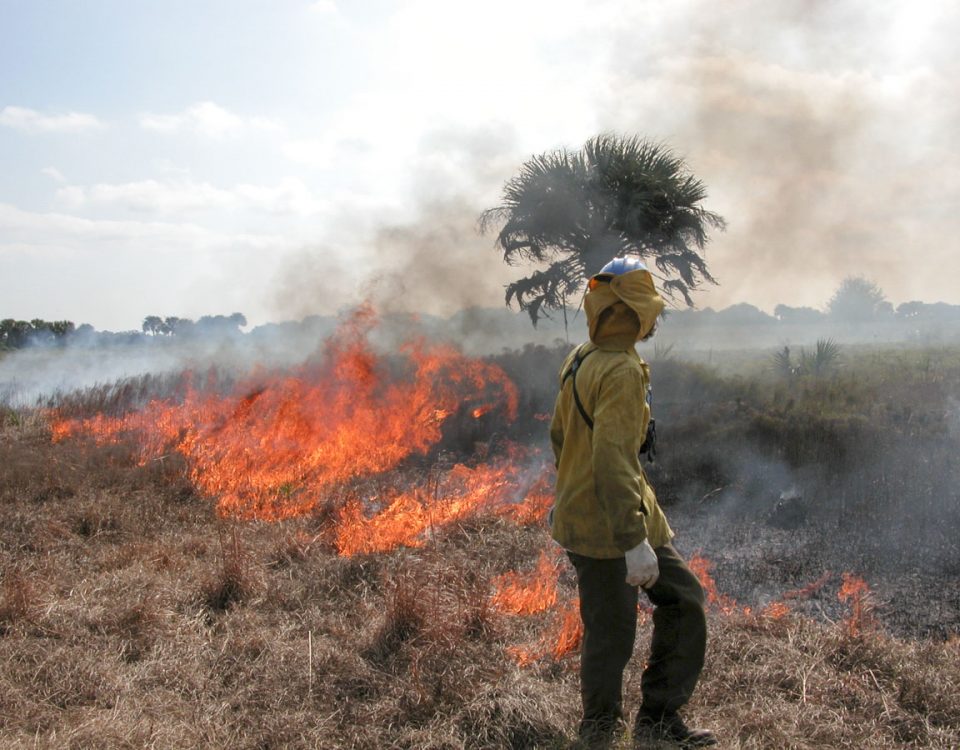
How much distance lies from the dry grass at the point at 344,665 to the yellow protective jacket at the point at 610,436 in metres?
0.92

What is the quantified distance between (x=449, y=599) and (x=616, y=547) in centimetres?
183

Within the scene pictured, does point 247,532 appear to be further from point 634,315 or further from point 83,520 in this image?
point 634,315

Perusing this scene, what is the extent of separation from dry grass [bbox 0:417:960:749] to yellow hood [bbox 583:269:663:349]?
5.45 ft

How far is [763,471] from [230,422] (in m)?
7.32

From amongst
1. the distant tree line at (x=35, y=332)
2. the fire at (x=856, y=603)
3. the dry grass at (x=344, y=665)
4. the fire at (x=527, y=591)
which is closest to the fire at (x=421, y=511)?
the dry grass at (x=344, y=665)

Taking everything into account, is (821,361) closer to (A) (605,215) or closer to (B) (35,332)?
(A) (605,215)

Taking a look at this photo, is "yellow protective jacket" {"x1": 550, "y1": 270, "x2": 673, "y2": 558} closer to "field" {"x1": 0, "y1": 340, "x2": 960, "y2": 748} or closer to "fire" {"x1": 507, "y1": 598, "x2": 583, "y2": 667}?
"field" {"x1": 0, "y1": 340, "x2": 960, "y2": 748}

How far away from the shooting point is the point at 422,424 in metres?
10.9

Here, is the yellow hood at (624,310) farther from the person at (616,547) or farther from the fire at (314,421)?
the fire at (314,421)

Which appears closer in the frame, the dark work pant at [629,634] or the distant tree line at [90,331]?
the dark work pant at [629,634]

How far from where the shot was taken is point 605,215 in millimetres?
10906

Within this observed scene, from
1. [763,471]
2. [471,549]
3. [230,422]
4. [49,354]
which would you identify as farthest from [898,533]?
[49,354]

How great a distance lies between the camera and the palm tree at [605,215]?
10734mm

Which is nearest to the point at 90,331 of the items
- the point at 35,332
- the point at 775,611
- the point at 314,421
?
the point at 35,332
